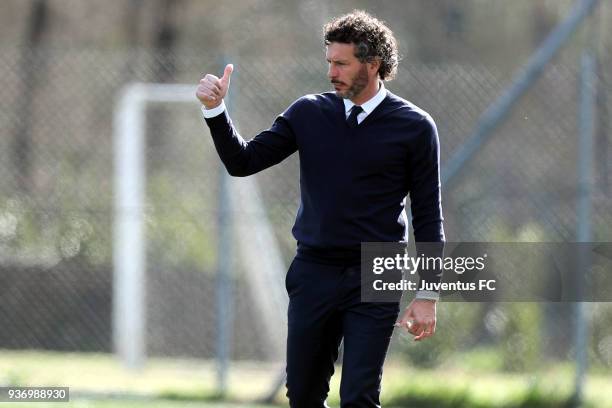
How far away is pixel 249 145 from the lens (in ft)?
16.2

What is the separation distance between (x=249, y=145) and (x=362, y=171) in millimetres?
494

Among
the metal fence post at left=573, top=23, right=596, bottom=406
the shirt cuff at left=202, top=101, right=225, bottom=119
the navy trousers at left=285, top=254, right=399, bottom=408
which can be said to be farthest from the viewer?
the metal fence post at left=573, top=23, right=596, bottom=406

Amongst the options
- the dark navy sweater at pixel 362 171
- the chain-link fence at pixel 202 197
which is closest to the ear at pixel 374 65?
the dark navy sweater at pixel 362 171

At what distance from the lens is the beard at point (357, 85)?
4.80 m

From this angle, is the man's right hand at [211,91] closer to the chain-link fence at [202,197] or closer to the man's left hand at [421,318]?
the man's left hand at [421,318]

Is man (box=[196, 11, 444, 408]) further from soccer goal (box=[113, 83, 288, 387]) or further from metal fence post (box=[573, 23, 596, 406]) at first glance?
soccer goal (box=[113, 83, 288, 387])

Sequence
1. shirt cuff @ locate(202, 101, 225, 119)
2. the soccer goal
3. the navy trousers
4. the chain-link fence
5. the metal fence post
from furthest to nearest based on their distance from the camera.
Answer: the soccer goal, the chain-link fence, the metal fence post, shirt cuff @ locate(202, 101, 225, 119), the navy trousers

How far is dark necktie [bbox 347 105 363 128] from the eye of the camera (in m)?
4.82

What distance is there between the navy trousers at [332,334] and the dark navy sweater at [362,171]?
0.13 meters

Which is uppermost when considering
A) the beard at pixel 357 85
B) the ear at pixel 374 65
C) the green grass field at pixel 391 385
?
the ear at pixel 374 65

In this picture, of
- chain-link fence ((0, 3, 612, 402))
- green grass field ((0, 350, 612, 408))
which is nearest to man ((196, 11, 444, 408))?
green grass field ((0, 350, 612, 408))

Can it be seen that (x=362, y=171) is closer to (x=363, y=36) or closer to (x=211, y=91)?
(x=363, y=36)

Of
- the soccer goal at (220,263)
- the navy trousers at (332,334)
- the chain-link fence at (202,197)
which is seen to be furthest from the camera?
the soccer goal at (220,263)

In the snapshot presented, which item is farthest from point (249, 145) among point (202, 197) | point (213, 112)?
point (202, 197)
